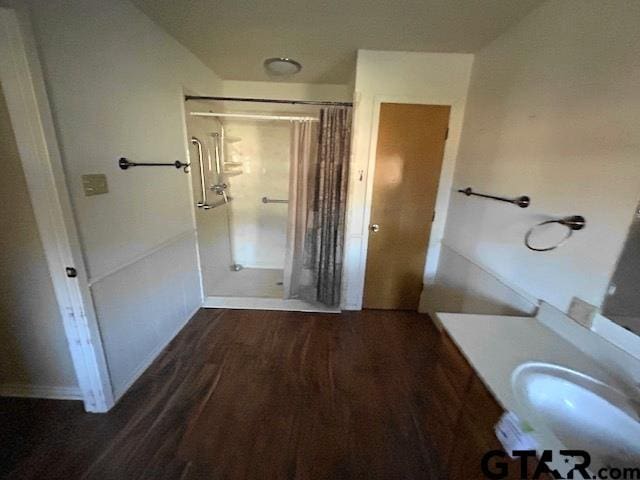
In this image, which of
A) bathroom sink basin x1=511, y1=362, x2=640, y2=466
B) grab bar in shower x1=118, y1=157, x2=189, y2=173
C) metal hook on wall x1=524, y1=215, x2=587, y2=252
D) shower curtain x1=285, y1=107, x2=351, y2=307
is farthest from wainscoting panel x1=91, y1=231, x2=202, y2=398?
metal hook on wall x1=524, y1=215, x2=587, y2=252

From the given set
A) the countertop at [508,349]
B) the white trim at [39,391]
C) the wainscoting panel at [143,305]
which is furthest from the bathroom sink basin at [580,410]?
the white trim at [39,391]

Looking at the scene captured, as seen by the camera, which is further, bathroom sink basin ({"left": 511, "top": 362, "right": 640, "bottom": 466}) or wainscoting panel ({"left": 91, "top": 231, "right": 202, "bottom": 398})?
wainscoting panel ({"left": 91, "top": 231, "right": 202, "bottom": 398})

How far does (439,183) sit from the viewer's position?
2418 millimetres

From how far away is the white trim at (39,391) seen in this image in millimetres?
1588

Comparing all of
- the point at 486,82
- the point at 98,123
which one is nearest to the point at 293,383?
the point at 98,123

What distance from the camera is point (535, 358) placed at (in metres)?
1.04

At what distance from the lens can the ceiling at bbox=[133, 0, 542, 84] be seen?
4.99ft

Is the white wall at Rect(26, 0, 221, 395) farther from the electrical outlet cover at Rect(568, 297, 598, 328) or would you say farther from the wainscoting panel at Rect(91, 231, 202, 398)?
the electrical outlet cover at Rect(568, 297, 598, 328)

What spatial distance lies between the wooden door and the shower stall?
0.67 metres

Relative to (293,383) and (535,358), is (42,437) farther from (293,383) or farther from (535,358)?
(535,358)

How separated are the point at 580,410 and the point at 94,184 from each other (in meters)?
2.32

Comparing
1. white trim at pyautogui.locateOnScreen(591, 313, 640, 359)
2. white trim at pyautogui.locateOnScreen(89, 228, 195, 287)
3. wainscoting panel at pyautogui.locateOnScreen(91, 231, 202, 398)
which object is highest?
white trim at pyautogui.locateOnScreen(591, 313, 640, 359)

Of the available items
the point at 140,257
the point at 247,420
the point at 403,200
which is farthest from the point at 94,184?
the point at 403,200

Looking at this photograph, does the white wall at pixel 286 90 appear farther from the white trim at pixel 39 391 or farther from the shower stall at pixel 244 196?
Answer: the white trim at pixel 39 391
